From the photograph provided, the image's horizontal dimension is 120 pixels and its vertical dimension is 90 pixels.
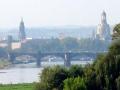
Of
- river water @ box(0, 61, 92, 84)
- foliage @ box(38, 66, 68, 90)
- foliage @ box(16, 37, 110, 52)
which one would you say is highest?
foliage @ box(38, 66, 68, 90)

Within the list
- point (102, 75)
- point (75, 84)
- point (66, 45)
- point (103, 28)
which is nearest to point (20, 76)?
point (102, 75)

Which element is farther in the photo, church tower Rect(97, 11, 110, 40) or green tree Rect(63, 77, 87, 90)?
church tower Rect(97, 11, 110, 40)

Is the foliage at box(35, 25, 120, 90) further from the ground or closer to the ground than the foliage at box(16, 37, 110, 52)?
further from the ground

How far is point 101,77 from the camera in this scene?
1997cm

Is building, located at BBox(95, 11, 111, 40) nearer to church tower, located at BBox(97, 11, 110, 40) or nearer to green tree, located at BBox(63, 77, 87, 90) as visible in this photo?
church tower, located at BBox(97, 11, 110, 40)

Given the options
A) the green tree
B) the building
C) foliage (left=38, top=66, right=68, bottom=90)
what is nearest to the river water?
foliage (left=38, top=66, right=68, bottom=90)

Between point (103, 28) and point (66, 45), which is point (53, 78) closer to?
point (66, 45)

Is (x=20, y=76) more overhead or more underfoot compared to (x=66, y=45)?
more underfoot

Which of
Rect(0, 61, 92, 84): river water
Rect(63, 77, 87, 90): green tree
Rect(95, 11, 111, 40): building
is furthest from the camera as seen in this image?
Rect(95, 11, 111, 40): building

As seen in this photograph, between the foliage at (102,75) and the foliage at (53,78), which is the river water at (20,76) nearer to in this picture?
the foliage at (53,78)

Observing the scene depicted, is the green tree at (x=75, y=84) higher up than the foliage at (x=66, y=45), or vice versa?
the green tree at (x=75, y=84)

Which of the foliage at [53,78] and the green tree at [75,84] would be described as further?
the foliage at [53,78]

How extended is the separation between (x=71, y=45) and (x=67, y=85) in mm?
85384

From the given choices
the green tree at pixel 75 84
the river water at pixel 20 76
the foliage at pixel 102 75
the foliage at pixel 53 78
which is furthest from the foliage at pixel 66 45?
the green tree at pixel 75 84
